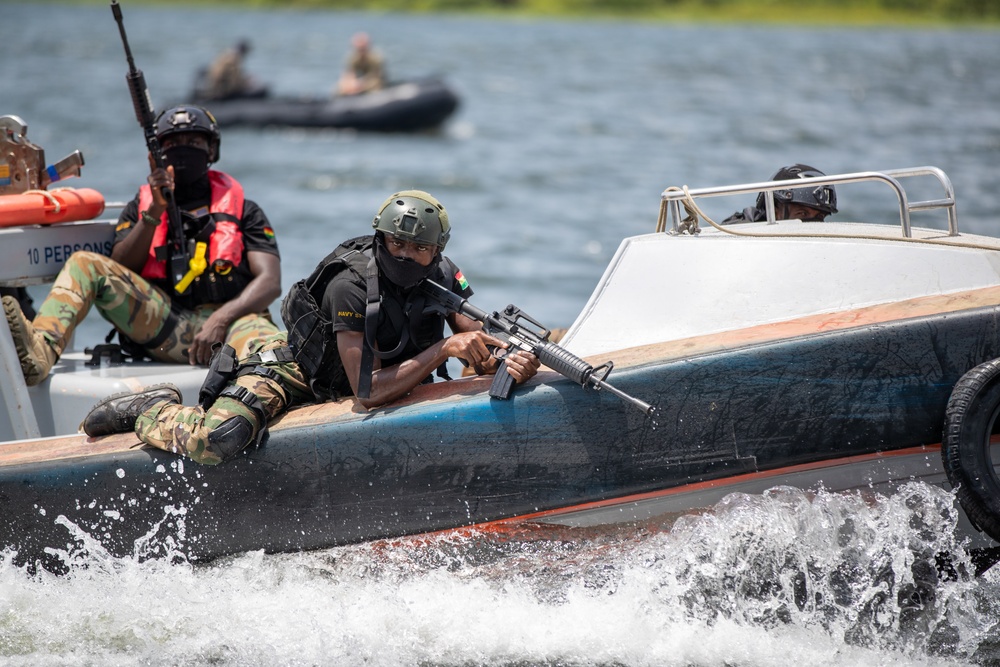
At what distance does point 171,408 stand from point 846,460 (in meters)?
2.61

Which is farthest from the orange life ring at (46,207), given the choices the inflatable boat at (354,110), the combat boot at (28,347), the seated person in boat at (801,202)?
the inflatable boat at (354,110)

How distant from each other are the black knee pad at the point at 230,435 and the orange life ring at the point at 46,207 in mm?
1977

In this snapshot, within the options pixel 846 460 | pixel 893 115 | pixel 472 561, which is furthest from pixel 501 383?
pixel 893 115

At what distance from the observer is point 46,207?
226 inches

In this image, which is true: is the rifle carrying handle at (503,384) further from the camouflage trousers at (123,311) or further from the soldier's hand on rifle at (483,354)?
the camouflage trousers at (123,311)

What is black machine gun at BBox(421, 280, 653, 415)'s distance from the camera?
13.8 ft

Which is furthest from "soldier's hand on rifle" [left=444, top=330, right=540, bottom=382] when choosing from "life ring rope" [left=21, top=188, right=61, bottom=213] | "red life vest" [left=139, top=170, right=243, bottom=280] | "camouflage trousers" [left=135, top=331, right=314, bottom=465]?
"life ring rope" [left=21, top=188, right=61, bottom=213]

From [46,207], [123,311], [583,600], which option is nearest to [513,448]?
[583,600]

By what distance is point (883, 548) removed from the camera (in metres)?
4.17

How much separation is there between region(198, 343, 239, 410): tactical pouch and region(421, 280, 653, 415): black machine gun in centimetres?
87

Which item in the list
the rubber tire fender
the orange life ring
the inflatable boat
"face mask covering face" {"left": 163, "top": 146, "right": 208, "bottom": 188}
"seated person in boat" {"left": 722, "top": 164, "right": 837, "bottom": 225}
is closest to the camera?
the rubber tire fender

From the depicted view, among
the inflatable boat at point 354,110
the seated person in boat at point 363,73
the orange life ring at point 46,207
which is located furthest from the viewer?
the seated person in boat at point 363,73

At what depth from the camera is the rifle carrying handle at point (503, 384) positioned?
4328mm

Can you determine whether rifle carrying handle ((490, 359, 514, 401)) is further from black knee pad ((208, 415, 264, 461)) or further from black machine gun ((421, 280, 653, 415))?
black knee pad ((208, 415, 264, 461))
